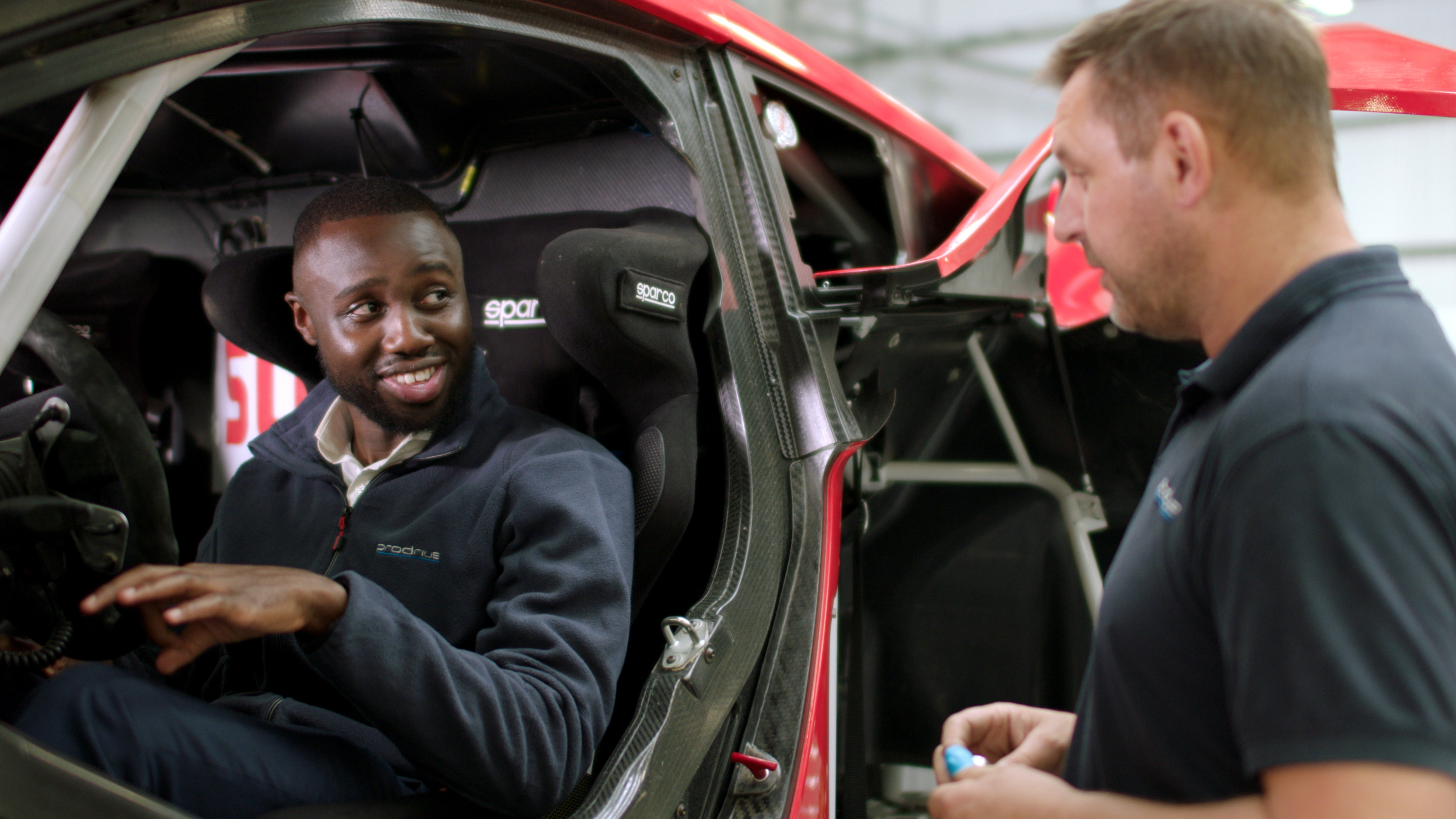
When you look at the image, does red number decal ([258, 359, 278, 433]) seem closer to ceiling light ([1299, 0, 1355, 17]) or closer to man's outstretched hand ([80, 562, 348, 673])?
man's outstretched hand ([80, 562, 348, 673])

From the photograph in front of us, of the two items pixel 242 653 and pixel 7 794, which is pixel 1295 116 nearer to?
pixel 7 794

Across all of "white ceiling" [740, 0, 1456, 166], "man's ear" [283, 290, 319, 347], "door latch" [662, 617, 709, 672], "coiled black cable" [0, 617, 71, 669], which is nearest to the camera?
"coiled black cable" [0, 617, 71, 669]

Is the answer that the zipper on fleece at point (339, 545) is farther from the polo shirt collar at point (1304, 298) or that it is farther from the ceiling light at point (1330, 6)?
the ceiling light at point (1330, 6)

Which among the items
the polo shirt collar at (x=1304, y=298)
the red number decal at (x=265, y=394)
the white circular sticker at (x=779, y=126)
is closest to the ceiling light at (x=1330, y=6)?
the polo shirt collar at (x=1304, y=298)

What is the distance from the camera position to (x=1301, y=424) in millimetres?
621

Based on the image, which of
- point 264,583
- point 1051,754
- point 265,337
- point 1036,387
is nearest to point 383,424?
point 265,337

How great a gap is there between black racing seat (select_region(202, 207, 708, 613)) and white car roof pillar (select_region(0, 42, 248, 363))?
23.3 inches

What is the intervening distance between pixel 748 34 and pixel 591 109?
30 centimetres

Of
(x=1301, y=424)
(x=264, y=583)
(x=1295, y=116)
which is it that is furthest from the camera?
(x=264, y=583)

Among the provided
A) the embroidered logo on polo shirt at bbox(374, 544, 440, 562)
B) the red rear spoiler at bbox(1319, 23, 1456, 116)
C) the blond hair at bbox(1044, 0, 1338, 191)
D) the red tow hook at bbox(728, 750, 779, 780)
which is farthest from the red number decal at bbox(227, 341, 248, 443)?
the red rear spoiler at bbox(1319, 23, 1456, 116)

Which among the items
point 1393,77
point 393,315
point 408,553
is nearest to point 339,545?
point 408,553

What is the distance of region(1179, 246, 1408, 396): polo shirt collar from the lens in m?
0.71

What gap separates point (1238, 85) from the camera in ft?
2.42

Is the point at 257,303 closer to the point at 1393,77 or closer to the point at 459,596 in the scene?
the point at 459,596
